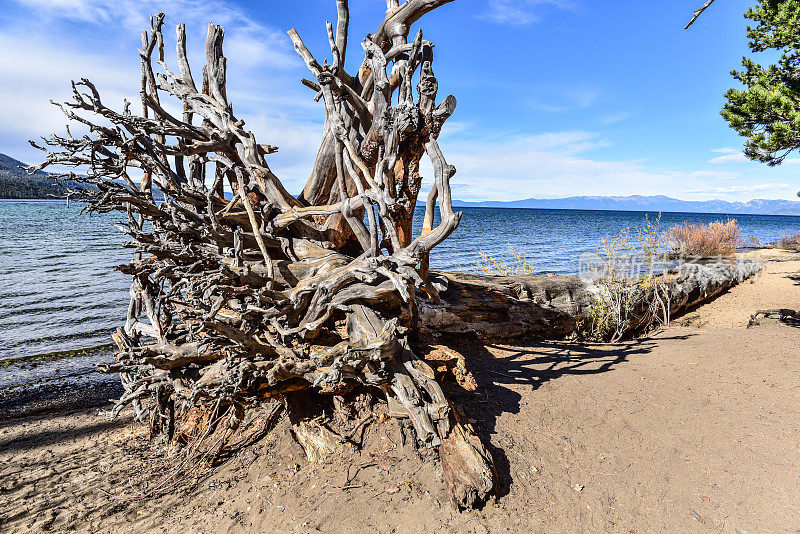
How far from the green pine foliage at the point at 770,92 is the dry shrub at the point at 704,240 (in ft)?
33.8

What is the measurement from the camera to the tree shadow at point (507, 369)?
3537 mm

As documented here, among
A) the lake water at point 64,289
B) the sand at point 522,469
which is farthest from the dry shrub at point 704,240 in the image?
the sand at point 522,469

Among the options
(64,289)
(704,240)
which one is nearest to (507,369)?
(64,289)

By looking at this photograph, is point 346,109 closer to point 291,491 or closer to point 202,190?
point 202,190

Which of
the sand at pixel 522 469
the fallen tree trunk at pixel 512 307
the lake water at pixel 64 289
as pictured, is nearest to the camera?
the sand at pixel 522 469

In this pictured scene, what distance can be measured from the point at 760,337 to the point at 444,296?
4603mm

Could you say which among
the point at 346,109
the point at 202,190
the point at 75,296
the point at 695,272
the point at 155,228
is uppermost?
the point at 346,109

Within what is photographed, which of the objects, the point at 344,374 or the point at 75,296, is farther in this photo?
the point at 75,296

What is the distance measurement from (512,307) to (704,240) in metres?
16.0

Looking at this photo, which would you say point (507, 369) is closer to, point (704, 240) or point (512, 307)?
point (512, 307)

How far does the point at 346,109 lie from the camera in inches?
180

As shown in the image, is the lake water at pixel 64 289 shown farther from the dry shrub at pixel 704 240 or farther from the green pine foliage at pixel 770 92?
the green pine foliage at pixel 770 92

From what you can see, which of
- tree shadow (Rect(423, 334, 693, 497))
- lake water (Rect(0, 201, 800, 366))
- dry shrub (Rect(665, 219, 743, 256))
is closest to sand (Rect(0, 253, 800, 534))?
tree shadow (Rect(423, 334, 693, 497))

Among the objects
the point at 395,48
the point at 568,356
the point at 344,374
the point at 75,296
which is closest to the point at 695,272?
the point at 568,356
